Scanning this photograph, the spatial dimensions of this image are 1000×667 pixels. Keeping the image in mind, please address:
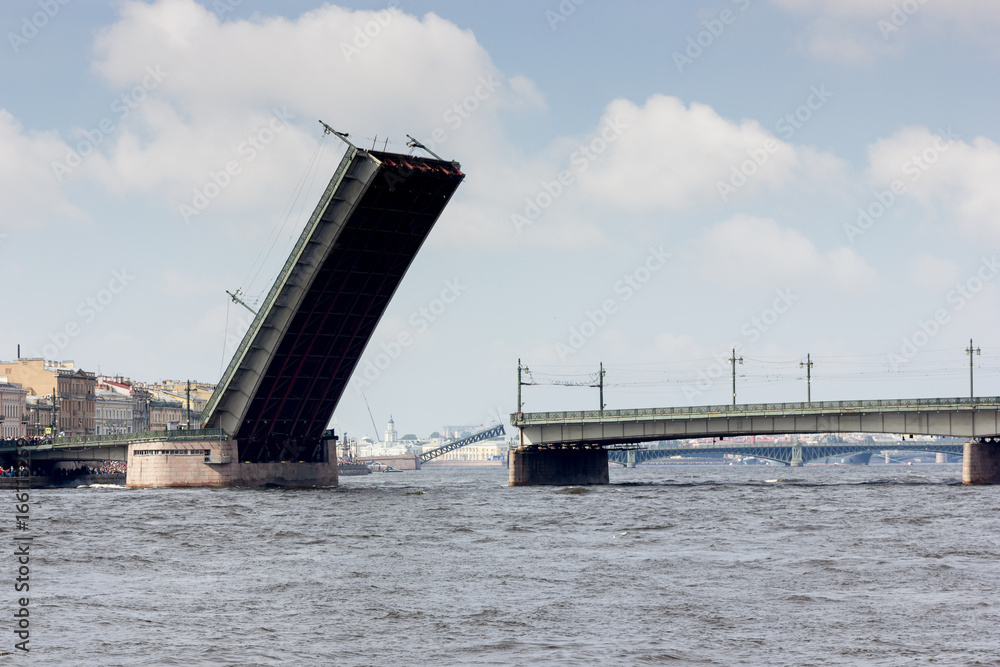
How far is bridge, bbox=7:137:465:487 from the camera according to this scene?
53.0 metres

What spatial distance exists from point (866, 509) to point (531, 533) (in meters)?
17.6

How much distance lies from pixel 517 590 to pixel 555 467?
58.2 m

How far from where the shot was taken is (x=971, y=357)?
81.4m

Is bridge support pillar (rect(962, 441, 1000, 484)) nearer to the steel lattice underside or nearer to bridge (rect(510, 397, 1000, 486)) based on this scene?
bridge (rect(510, 397, 1000, 486))

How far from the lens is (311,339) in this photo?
202 feet

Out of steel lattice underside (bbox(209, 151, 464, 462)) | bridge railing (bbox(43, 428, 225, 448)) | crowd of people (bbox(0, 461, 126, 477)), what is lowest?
crowd of people (bbox(0, 461, 126, 477))

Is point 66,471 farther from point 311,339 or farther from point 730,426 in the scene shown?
point 730,426

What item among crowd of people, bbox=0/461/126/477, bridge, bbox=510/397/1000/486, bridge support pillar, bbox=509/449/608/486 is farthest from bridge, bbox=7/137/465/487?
bridge, bbox=510/397/1000/486

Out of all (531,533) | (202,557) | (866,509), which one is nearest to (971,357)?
(866,509)

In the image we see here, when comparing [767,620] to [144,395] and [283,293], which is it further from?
[144,395]

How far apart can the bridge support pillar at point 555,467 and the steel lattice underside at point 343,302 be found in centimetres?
1299

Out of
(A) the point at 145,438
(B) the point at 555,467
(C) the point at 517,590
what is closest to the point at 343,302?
(A) the point at 145,438

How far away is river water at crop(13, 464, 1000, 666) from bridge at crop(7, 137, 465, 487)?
14856 millimetres

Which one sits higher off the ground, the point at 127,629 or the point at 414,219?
the point at 414,219
